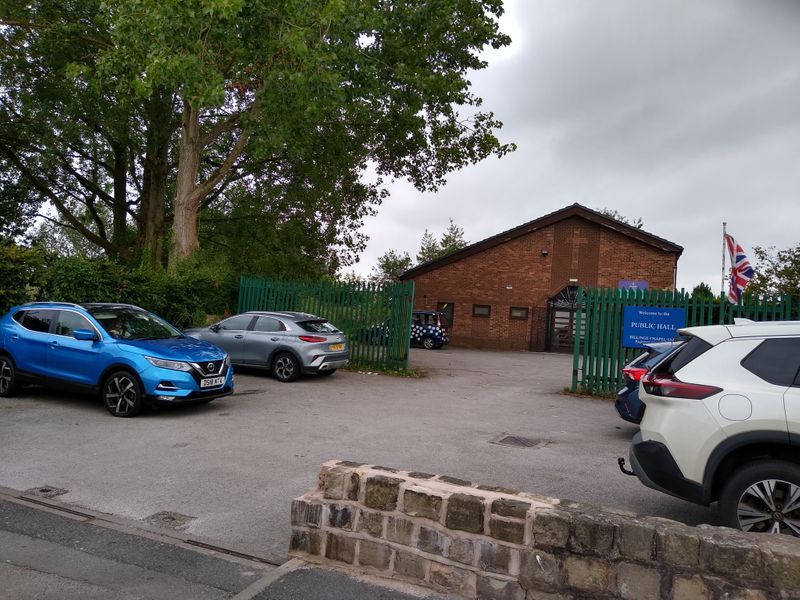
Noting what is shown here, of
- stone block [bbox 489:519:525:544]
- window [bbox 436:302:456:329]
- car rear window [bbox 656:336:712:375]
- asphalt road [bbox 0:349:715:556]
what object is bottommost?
asphalt road [bbox 0:349:715:556]

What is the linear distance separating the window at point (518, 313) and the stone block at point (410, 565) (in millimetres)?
28670

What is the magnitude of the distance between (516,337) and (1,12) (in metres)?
24.7

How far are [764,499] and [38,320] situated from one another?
10.1 m

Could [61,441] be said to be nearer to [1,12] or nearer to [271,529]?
[271,529]

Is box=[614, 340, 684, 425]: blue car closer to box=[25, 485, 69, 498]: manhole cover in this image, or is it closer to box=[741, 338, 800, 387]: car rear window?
box=[741, 338, 800, 387]: car rear window

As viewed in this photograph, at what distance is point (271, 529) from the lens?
15.5 feet

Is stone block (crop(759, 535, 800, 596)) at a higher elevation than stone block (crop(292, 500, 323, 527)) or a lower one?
higher

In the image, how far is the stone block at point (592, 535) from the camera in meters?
3.12

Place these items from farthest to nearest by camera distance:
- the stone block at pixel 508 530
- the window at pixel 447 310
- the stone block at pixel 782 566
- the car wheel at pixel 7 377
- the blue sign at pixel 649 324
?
the window at pixel 447 310
the blue sign at pixel 649 324
the car wheel at pixel 7 377
the stone block at pixel 508 530
the stone block at pixel 782 566

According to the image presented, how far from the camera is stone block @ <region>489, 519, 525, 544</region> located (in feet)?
10.8

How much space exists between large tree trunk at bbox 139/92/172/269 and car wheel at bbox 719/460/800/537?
19591mm

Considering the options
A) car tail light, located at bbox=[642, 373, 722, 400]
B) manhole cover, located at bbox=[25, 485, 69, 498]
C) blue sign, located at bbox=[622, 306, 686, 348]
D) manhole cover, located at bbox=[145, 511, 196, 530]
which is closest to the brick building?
blue sign, located at bbox=[622, 306, 686, 348]

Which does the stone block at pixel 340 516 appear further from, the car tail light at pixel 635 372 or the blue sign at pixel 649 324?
the blue sign at pixel 649 324

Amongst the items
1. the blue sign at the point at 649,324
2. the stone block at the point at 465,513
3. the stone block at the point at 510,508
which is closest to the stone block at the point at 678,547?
the stone block at the point at 510,508
